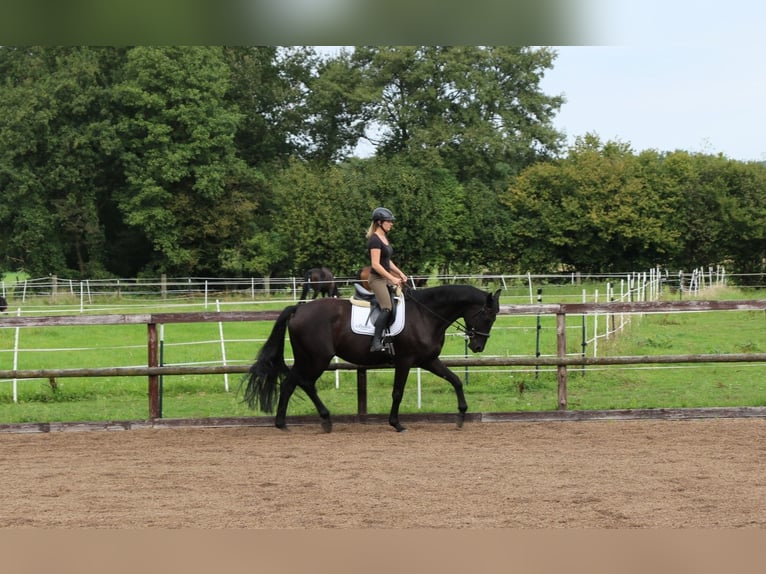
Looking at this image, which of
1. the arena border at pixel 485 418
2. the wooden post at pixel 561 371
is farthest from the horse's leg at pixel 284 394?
A: the wooden post at pixel 561 371

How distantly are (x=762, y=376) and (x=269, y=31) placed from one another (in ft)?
42.2

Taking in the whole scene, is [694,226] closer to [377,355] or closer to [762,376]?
[762,376]

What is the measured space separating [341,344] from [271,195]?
39299 millimetres

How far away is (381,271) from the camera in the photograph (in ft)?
27.8

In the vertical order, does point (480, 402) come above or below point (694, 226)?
below

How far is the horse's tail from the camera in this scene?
860cm

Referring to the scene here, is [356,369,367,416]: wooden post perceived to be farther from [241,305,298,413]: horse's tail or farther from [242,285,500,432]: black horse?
[241,305,298,413]: horse's tail

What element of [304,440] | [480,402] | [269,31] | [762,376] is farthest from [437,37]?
[762,376]

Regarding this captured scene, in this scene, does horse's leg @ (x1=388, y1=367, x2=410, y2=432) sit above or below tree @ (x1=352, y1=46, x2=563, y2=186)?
below

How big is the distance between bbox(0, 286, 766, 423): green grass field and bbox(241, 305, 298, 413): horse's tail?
223 millimetres

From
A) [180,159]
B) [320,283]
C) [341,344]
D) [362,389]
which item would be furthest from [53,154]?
[341,344]

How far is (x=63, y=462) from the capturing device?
7.20 meters

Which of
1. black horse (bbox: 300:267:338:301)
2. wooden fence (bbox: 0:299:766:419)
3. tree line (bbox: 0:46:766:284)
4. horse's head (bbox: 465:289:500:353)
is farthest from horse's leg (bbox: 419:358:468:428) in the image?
tree line (bbox: 0:46:766:284)

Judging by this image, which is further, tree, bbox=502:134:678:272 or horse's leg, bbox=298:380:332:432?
tree, bbox=502:134:678:272
